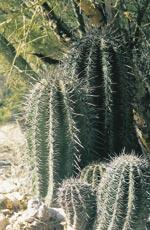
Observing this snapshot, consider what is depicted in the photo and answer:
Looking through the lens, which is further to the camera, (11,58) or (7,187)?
(11,58)

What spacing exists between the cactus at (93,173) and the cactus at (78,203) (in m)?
0.18

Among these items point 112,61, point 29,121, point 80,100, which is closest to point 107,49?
point 112,61

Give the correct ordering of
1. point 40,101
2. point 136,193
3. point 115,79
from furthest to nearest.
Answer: point 115,79 → point 40,101 → point 136,193

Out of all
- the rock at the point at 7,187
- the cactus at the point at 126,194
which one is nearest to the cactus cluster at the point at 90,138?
the cactus at the point at 126,194

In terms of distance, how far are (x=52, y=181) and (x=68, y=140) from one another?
0.39 m

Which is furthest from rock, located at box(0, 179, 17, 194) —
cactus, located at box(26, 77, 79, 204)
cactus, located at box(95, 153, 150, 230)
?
cactus, located at box(95, 153, 150, 230)

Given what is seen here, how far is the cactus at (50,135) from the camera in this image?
5.00 m

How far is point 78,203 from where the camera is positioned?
456cm

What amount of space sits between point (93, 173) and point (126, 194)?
52 cm

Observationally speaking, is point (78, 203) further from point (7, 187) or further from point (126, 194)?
point (7, 187)

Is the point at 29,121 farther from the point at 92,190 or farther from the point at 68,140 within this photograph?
the point at 92,190

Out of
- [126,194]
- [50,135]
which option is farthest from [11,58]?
[126,194]

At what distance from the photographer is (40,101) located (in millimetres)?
5012

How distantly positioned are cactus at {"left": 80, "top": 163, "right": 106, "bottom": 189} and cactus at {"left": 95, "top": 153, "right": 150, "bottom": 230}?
23cm
